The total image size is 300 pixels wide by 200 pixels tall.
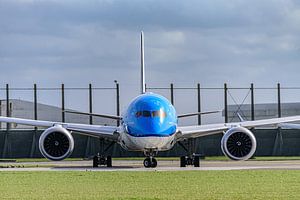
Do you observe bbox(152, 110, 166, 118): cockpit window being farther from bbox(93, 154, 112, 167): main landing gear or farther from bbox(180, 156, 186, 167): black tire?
bbox(93, 154, 112, 167): main landing gear

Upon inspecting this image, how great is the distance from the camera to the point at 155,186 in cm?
2539

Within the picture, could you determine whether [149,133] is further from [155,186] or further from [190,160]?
[155,186]

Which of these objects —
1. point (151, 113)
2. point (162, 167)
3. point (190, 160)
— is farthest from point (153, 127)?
point (190, 160)

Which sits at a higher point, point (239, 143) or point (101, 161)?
point (239, 143)

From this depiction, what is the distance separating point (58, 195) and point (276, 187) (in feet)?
21.1

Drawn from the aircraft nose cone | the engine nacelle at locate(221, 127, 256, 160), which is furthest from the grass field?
the engine nacelle at locate(221, 127, 256, 160)

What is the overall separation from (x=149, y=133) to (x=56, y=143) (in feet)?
19.5

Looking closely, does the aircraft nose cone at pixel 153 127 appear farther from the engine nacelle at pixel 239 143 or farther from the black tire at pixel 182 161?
the engine nacelle at pixel 239 143

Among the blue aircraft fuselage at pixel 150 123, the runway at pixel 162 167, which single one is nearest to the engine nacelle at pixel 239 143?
the runway at pixel 162 167

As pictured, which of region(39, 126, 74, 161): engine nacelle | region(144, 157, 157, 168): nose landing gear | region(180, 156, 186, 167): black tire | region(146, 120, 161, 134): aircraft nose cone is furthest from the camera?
region(39, 126, 74, 161): engine nacelle

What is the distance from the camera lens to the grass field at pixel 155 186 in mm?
21859

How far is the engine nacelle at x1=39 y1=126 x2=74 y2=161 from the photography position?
4534cm

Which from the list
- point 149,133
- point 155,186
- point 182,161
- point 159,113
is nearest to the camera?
point 155,186

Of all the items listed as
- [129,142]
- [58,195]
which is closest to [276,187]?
[58,195]
